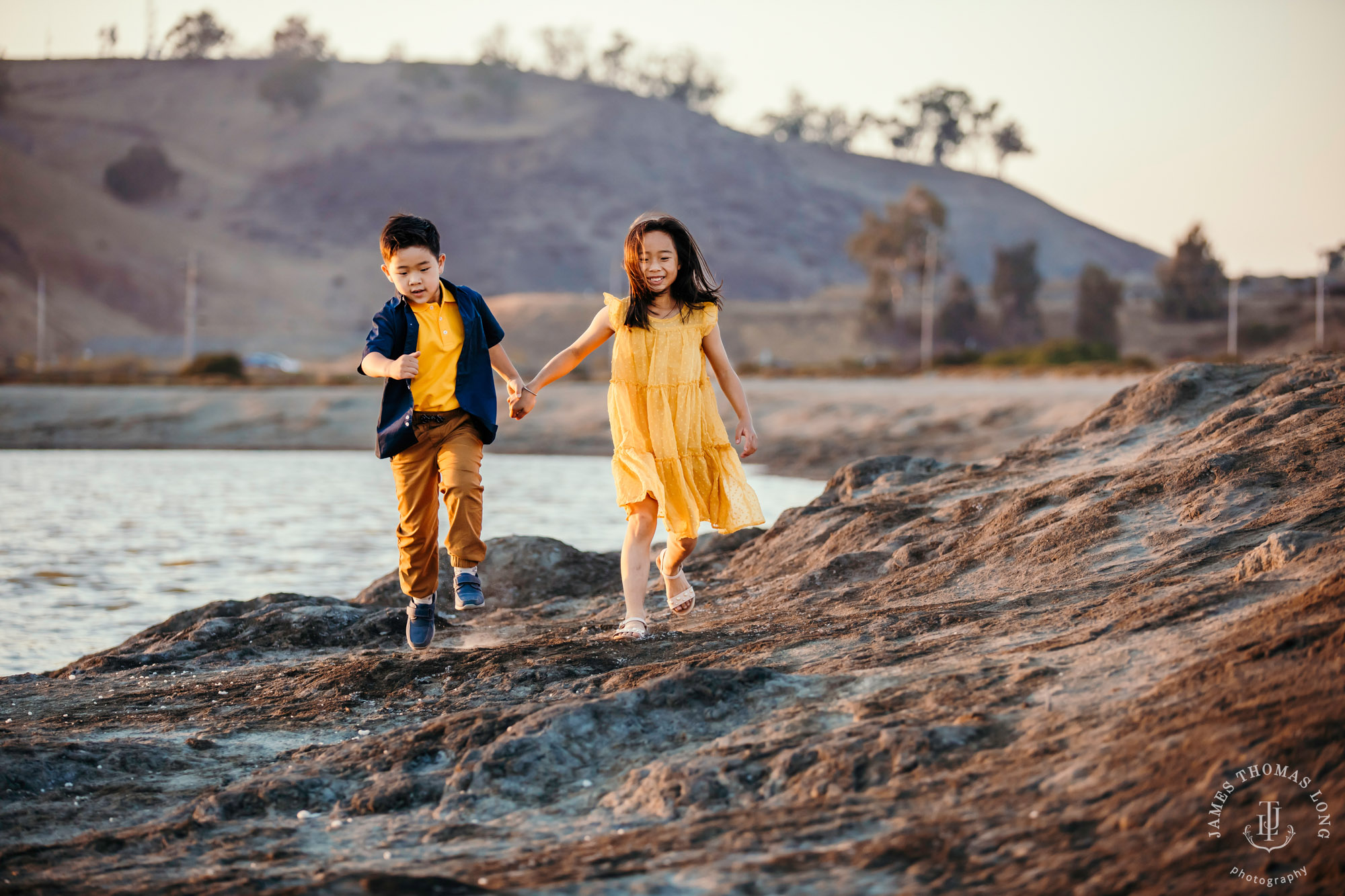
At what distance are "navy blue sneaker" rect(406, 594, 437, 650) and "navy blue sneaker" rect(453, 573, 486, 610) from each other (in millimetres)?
285

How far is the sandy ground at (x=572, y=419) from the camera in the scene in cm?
2005

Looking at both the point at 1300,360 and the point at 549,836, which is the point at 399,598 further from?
the point at 1300,360

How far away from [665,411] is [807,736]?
74.3 inches

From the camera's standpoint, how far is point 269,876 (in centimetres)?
250

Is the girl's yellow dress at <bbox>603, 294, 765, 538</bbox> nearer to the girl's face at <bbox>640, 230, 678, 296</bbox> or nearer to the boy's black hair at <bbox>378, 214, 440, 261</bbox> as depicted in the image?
the girl's face at <bbox>640, 230, 678, 296</bbox>

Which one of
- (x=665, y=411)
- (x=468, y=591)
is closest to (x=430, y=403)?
(x=468, y=591)

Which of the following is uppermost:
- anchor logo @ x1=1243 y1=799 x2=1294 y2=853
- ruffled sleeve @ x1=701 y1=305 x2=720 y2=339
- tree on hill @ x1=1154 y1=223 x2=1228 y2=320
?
tree on hill @ x1=1154 y1=223 x2=1228 y2=320

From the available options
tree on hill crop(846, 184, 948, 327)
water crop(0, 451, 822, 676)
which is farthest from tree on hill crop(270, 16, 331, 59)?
water crop(0, 451, 822, 676)

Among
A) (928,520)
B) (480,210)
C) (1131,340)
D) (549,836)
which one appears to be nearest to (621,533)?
(928,520)

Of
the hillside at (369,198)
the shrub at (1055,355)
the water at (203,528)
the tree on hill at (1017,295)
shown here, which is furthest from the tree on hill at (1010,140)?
the water at (203,528)

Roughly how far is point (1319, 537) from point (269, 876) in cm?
313

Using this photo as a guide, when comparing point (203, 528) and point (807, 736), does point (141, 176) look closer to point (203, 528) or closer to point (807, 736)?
point (203, 528)

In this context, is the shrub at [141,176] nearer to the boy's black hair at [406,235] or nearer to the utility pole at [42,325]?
the utility pole at [42,325]

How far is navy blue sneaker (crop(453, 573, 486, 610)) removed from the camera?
4.50 m
